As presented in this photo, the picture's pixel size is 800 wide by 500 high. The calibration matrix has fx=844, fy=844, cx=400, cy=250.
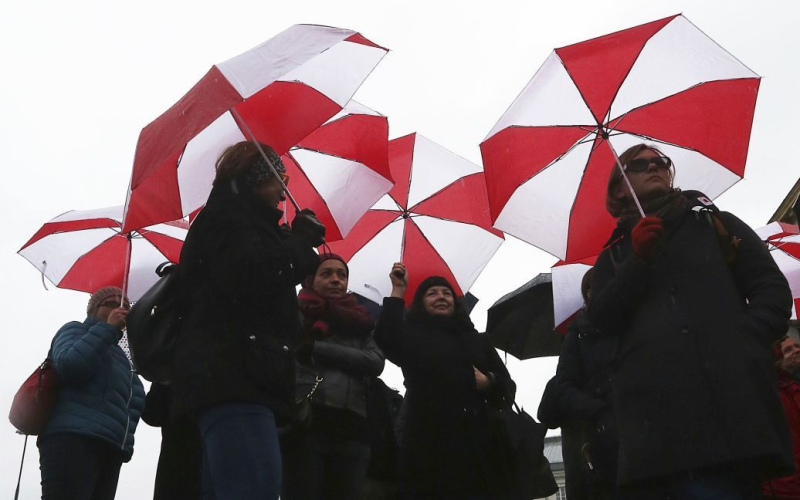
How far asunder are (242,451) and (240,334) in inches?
18.1

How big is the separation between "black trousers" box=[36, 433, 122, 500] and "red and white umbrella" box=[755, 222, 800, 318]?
220 inches

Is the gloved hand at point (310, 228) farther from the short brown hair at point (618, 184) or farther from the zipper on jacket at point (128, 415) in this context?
the zipper on jacket at point (128, 415)

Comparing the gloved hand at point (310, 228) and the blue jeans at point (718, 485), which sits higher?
the gloved hand at point (310, 228)

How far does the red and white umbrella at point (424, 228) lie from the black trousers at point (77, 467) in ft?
7.19

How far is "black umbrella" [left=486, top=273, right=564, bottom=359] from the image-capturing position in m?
7.94

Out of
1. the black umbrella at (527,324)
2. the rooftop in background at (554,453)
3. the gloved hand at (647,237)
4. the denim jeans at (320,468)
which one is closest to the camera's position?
the gloved hand at (647,237)

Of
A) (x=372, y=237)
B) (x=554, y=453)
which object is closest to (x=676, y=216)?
(x=372, y=237)

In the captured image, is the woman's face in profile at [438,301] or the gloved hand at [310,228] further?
the woman's face in profile at [438,301]

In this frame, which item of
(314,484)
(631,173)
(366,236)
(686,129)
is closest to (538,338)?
(366,236)

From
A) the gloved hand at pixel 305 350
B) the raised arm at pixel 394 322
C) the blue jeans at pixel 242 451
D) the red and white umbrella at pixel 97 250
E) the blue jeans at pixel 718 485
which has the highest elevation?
the red and white umbrella at pixel 97 250

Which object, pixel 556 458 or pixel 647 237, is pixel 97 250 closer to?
pixel 647 237

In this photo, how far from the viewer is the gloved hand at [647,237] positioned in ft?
9.93

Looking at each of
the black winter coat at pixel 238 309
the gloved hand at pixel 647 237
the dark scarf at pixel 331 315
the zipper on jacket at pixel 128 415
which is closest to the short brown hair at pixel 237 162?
the black winter coat at pixel 238 309

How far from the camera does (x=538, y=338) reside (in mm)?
7973
